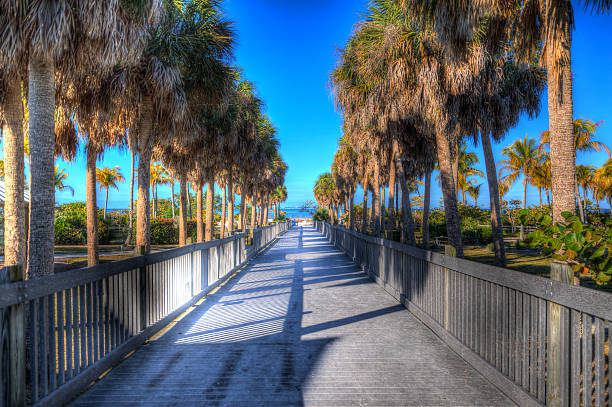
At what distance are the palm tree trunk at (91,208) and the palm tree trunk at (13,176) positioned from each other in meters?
4.47

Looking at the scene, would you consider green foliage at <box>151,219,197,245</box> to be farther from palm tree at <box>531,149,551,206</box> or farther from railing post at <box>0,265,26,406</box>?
palm tree at <box>531,149,551,206</box>

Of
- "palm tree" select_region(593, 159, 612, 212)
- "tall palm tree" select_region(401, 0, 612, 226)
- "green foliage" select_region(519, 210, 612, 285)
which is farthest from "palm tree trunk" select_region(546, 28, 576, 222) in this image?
"palm tree" select_region(593, 159, 612, 212)

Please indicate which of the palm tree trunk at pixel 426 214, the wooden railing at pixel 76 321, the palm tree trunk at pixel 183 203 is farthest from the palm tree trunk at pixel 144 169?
the palm tree trunk at pixel 426 214

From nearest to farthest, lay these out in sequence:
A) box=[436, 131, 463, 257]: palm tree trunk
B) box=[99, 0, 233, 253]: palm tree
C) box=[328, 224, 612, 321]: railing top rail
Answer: box=[328, 224, 612, 321]: railing top rail
box=[99, 0, 233, 253]: palm tree
box=[436, 131, 463, 257]: palm tree trunk

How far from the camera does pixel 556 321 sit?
9.38 feet

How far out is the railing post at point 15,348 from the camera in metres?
2.76

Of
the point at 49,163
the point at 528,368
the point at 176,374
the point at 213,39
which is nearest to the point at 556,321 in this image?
the point at 528,368

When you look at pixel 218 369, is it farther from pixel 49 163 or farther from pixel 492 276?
pixel 49 163

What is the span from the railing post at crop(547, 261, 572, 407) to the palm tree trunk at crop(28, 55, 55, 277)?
6069 millimetres

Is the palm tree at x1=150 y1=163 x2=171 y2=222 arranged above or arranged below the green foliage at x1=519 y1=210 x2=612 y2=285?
above

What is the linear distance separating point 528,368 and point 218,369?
3.39 meters

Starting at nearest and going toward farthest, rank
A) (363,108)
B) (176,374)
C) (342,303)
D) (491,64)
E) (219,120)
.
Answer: (176,374) → (342,303) → (491,64) → (363,108) → (219,120)

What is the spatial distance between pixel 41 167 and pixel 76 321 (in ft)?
8.53

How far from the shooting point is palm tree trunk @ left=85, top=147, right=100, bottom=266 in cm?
1167
